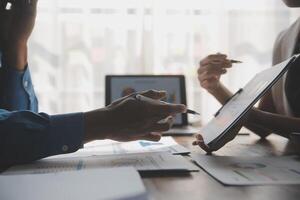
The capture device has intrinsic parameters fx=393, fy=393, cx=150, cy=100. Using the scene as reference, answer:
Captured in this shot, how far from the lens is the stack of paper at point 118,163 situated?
1.94 feet

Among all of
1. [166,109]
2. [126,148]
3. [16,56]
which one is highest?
[16,56]

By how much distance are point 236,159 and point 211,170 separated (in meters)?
0.12

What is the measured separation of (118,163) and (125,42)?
1.23 metres

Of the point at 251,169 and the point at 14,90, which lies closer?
the point at 251,169

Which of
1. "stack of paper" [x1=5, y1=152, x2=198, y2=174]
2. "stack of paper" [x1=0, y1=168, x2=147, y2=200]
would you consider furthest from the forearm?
"stack of paper" [x1=0, y1=168, x2=147, y2=200]

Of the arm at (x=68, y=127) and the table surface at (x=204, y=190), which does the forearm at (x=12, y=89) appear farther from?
the table surface at (x=204, y=190)

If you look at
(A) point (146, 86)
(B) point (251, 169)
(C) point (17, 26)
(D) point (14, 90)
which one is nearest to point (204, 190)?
(B) point (251, 169)

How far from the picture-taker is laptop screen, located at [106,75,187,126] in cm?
146

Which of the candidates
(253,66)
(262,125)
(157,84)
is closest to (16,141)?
(262,125)

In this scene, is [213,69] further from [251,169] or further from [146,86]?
[251,169]

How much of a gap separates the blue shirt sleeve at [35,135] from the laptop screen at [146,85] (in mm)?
741

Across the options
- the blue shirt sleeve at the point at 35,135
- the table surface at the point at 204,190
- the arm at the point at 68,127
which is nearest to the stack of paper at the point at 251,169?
the table surface at the point at 204,190

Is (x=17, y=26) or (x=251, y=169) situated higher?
(x=17, y=26)

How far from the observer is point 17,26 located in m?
1.07
